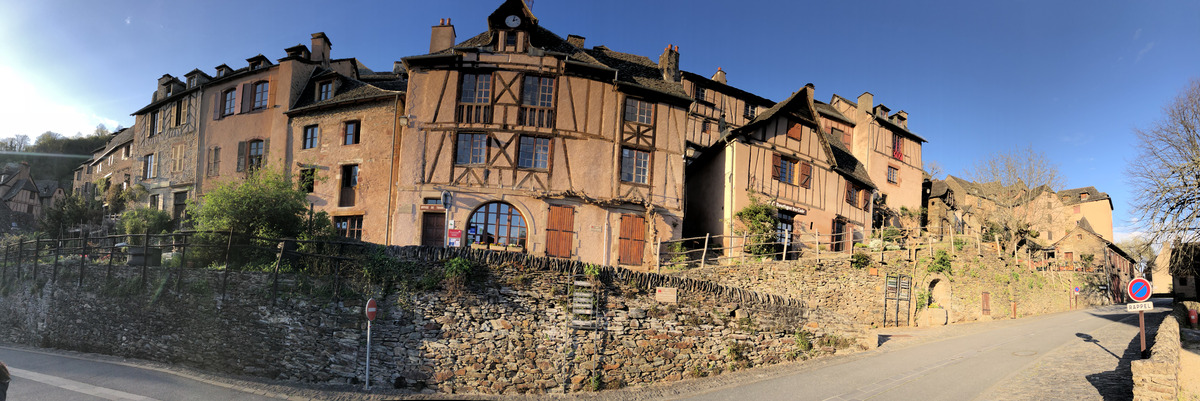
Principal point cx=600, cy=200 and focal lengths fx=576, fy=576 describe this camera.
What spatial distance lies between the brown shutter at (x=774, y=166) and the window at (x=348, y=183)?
16.2m

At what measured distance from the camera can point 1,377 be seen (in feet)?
21.8

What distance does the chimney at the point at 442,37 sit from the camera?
20844 mm

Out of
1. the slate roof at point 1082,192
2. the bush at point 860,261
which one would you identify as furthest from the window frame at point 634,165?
the slate roof at point 1082,192

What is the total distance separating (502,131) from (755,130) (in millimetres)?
10185

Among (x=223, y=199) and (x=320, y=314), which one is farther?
(x=223, y=199)

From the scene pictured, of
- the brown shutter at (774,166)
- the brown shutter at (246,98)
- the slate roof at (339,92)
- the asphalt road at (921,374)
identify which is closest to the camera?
the asphalt road at (921,374)

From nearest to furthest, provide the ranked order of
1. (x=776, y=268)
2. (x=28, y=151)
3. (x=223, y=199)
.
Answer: (x=223, y=199), (x=776, y=268), (x=28, y=151)

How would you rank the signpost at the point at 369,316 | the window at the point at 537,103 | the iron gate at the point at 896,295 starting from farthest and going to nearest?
the window at the point at 537,103, the iron gate at the point at 896,295, the signpost at the point at 369,316

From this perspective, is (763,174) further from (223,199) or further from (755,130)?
(223,199)

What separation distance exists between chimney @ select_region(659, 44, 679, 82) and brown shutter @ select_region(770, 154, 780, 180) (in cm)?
517

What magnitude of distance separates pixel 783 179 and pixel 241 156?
22715 mm

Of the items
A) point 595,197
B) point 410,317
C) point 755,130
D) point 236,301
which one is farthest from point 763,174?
point 236,301

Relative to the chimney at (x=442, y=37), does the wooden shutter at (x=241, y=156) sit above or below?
below

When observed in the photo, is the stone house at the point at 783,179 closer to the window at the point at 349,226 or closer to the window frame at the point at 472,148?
the window frame at the point at 472,148
